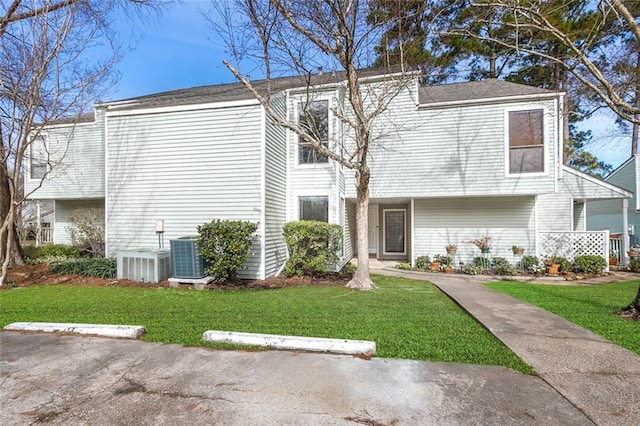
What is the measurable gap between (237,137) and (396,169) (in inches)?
213

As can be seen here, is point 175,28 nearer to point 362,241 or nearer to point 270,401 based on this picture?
point 362,241

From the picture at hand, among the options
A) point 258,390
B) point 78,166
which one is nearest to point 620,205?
point 258,390

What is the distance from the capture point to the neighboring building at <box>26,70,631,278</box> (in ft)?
28.8

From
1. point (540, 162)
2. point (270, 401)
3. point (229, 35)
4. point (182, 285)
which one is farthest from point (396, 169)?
point (270, 401)

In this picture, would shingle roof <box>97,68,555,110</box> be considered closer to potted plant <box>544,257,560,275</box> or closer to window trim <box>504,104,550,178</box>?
window trim <box>504,104,550,178</box>

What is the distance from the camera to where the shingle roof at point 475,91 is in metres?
10.2

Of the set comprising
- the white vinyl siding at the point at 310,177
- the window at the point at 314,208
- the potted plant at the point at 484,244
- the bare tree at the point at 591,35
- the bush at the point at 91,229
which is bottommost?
the potted plant at the point at 484,244

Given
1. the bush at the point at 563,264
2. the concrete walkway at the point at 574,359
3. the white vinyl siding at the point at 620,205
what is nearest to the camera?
the concrete walkway at the point at 574,359

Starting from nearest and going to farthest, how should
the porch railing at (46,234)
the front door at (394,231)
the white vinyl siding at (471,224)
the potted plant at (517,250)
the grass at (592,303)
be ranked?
the grass at (592,303) < the potted plant at (517,250) < the white vinyl siding at (471,224) < the front door at (394,231) < the porch railing at (46,234)

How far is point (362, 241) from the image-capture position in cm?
734

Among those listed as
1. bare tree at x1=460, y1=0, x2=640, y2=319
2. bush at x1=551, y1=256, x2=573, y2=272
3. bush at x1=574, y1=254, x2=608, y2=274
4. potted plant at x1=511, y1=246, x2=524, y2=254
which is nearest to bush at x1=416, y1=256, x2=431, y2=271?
potted plant at x1=511, y1=246, x2=524, y2=254

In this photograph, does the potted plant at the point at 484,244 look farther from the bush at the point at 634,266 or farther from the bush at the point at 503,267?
the bush at the point at 634,266

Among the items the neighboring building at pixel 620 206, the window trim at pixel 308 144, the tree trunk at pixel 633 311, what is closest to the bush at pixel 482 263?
the tree trunk at pixel 633 311

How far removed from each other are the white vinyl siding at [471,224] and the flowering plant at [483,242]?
16 centimetres
